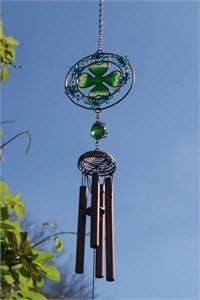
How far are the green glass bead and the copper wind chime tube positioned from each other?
0.15 metres

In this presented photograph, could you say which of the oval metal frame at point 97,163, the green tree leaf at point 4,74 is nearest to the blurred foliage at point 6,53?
the green tree leaf at point 4,74

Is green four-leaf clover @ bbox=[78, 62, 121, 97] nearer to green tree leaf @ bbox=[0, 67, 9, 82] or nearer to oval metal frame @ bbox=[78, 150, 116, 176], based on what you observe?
oval metal frame @ bbox=[78, 150, 116, 176]

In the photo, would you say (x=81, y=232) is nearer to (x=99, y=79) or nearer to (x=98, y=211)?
(x=98, y=211)

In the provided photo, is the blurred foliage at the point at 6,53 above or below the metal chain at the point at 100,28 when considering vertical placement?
below

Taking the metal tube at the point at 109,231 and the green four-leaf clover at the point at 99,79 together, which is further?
the green four-leaf clover at the point at 99,79

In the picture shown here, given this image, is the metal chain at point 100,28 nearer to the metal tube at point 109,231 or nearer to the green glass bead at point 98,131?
the green glass bead at point 98,131

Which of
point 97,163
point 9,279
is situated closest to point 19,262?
point 9,279

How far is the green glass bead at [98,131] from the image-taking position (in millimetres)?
2670

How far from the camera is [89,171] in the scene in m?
2.64

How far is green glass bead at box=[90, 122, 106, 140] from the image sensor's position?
105 inches

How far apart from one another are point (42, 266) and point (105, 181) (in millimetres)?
668

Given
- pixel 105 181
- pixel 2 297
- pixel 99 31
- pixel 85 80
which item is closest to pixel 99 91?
pixel 85 80

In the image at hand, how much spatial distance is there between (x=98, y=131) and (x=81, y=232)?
547 mm

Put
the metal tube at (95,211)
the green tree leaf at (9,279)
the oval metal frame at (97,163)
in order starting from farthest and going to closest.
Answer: the oval metal frame at (97,163) < the metal tube at (95,211) < the green tree leaf at (9,279)
